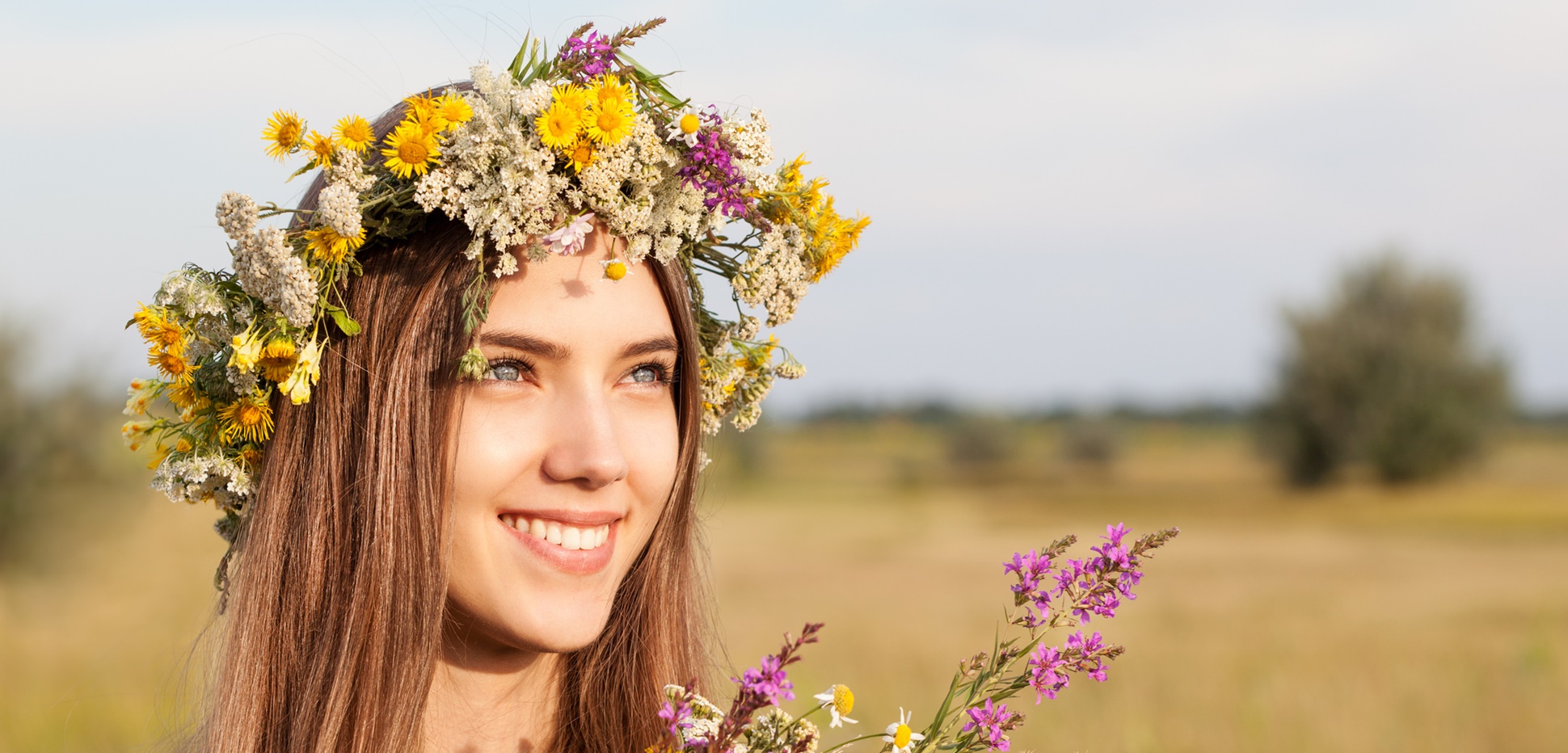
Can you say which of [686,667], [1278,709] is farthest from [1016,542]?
[686,667]

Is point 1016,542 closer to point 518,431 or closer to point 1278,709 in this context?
point 1278,709

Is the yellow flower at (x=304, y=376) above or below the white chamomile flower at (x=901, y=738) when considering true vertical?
above

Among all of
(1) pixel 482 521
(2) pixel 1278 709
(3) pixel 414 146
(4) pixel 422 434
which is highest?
(3) pixel 414 146

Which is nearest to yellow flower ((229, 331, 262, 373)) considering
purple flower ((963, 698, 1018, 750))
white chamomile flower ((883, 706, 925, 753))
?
white chamomile flower ((883, 706, 925, 753))

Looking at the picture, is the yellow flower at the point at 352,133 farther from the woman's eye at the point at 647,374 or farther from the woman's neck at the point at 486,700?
the woman's neck at the point at 486,700

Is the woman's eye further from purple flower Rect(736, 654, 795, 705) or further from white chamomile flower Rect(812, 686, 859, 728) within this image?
purple flower Rect(736, 654, 795, 705)

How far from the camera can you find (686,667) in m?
3.49

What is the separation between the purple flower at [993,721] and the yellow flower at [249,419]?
1.91 meters

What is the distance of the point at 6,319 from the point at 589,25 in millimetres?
15855

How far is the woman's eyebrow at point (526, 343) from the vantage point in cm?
276

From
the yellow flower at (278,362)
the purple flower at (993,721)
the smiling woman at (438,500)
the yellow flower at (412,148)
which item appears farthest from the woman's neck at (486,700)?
the purple flower at (993,721)

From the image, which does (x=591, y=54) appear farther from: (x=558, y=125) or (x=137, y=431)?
(x=137, y=431)

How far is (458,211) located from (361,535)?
2.60 feet

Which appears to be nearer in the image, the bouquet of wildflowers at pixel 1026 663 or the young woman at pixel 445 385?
the bouquet of wildflowers at pixel 1026 663
